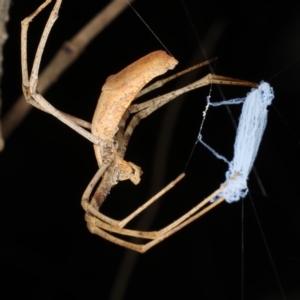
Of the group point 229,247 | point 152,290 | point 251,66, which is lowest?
point 152,290

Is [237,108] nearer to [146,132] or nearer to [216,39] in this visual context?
[216,39]

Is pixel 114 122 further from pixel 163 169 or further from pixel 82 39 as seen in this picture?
pixel 163 169

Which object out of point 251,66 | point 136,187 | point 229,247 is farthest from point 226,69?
point 229,247

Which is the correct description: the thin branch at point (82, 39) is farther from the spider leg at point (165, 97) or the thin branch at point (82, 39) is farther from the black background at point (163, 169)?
the black background at point (163, 169)

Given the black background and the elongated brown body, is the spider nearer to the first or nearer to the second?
the elongated brown body

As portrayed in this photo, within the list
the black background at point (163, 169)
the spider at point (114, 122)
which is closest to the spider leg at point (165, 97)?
the spider at point (114, 122)

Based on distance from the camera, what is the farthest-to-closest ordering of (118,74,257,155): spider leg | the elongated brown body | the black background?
the black background → (118,74,257,155): spider leg → the elongated brown body

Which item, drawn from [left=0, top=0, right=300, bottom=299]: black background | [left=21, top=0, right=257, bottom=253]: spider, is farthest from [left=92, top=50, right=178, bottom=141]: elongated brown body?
[left=0, top=0, right=300, bottom=299]: black background
